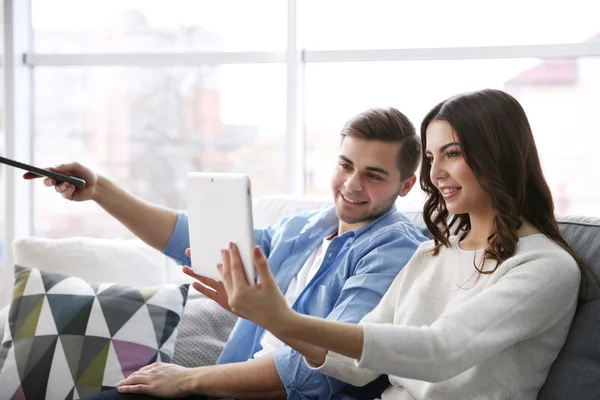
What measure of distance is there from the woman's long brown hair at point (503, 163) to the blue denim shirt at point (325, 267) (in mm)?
327

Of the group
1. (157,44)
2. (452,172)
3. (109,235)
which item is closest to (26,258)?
(109,235)

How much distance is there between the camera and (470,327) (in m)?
1.21

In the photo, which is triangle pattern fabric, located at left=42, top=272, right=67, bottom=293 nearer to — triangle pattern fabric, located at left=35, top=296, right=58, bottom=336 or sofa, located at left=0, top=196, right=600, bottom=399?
triangle pattern fabric, located at left=35, top=296, right=58, bottom=336

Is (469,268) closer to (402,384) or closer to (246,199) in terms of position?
(402,384)

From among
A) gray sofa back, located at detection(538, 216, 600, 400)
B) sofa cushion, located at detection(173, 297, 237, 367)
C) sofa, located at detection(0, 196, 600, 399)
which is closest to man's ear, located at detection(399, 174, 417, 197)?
sofa, located at detection(0, 196, 600, 399)

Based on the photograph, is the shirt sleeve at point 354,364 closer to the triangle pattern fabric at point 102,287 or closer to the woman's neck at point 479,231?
the woman's neck at point 479,231

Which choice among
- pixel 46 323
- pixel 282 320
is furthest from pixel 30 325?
pixel 282 320

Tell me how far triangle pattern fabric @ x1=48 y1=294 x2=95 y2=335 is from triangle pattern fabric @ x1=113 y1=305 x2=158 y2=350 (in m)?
0.11

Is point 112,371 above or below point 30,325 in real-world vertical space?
below

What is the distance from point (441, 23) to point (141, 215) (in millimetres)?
1489

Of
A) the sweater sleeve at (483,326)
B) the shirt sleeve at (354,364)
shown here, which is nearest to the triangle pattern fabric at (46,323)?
the shirt sleeve at (354,364)

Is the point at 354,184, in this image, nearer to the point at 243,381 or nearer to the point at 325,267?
the point at 325,267

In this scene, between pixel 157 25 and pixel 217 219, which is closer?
pixel 217 219

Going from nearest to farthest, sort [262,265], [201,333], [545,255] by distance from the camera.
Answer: [262,265], [545,255], [201,333]
